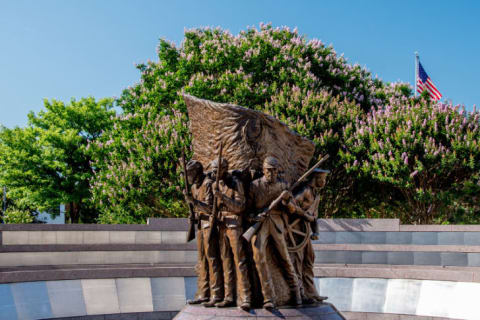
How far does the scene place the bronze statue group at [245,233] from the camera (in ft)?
32.3

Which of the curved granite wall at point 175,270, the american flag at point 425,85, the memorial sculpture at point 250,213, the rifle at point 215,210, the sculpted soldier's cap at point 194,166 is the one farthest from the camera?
the american flag at point 425,85

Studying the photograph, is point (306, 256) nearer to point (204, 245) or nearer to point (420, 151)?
point (204, 245)

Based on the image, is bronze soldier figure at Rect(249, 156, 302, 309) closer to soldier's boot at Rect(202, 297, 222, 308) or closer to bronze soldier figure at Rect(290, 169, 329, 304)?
bronze soldier figure at Rect(290, 169, 329, 304)

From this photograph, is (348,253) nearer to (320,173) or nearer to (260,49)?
(320,173)

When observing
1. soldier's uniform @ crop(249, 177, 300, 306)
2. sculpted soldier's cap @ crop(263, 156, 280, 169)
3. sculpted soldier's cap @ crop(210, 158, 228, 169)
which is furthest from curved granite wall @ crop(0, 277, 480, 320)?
sculpted soldier's cap @ crop(263, 156, 280, 169)

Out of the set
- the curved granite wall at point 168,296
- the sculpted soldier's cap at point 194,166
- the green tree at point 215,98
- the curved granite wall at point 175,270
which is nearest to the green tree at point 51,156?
the green tree at point 215,98

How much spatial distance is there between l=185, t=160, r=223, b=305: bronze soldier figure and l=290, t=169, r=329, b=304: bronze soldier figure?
147 centimetres

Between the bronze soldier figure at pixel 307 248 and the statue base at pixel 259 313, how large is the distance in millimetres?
365

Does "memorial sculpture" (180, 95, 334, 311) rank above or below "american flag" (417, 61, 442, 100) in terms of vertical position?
below

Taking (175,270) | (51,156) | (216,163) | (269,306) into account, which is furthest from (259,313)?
(51,156)

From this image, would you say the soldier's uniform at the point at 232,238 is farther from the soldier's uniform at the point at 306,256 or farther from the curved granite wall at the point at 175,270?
the curved granite wall at the point at 175,270

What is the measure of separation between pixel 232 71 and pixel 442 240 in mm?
13249

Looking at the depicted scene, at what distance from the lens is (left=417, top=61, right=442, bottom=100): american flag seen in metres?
27.1

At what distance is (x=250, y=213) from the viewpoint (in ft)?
33.2
